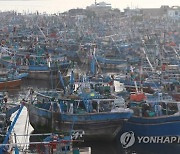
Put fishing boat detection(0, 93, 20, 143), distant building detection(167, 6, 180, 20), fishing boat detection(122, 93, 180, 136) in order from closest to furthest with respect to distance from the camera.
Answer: fishing boat detection(0, 93, 20, 143)
fishing boat detection(122, 93, 180, 136)
distant building detection(167, 6, 180, 20)

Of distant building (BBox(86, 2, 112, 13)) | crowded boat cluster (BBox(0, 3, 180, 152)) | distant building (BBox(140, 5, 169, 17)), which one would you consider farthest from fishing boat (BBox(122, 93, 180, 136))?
distant building (BBox(86, 2, 112, 13))

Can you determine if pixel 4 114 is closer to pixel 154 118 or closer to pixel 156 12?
pixel 154 118

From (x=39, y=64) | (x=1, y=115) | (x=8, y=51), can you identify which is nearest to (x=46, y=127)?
(x=1, y=115)

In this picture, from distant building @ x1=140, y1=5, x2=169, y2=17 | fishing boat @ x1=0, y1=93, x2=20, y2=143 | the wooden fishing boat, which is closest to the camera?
fishing boat @ x1=0, y1=93, x2=20, y2=143

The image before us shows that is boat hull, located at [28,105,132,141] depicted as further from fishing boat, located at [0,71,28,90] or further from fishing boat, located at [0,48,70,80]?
fishing boat, located at [0,48,70,80]

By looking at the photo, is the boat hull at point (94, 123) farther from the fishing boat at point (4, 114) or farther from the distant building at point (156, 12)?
the distant building at point (156, 12)

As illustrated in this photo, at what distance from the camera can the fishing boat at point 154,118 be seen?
68.6 feet

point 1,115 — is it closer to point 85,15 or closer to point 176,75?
point 176,75

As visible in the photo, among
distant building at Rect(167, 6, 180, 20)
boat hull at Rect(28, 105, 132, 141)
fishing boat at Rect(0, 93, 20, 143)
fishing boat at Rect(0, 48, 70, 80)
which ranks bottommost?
boat hull at Rect(28, 105, 132, 141)

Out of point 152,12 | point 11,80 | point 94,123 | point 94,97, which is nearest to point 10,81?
point 11,80

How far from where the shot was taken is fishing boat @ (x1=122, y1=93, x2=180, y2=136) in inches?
823

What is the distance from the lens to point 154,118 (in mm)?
20984

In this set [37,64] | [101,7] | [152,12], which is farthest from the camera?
[101,7]

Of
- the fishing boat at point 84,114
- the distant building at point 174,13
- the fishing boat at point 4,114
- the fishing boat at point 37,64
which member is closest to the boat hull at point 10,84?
the fishing boat at point 37,64
